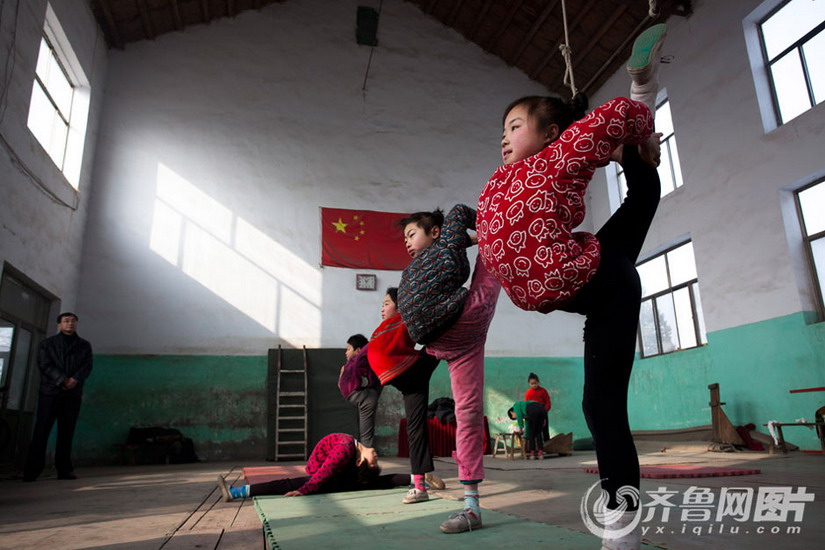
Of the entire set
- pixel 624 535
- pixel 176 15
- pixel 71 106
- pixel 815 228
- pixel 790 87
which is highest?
pixel 176 15

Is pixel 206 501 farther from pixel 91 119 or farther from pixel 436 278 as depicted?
pixel 91 119

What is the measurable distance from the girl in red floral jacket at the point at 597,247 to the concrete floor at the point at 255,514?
1.26 ft

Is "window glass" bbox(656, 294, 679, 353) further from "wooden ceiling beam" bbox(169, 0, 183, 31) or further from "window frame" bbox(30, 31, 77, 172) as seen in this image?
"wooden ceiling beam" bbox(169, 0, 183, 31)


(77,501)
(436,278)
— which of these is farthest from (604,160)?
(77,501)

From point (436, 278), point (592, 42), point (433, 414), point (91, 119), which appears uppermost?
point (592, 42)

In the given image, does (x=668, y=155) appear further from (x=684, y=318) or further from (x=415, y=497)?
(x=415, y=497)

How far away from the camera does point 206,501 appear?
2.63 m

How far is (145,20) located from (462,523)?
29.2 ft

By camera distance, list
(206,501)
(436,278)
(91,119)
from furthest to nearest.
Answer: (91,119), (206,501), (436,278)

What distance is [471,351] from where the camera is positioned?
6.22 ft

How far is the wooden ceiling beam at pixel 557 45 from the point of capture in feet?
27.1

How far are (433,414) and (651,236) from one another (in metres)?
4.29

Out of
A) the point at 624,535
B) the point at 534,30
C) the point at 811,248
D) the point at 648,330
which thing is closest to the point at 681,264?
the point at 648,330

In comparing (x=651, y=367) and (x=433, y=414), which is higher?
(x=651, y=367)
